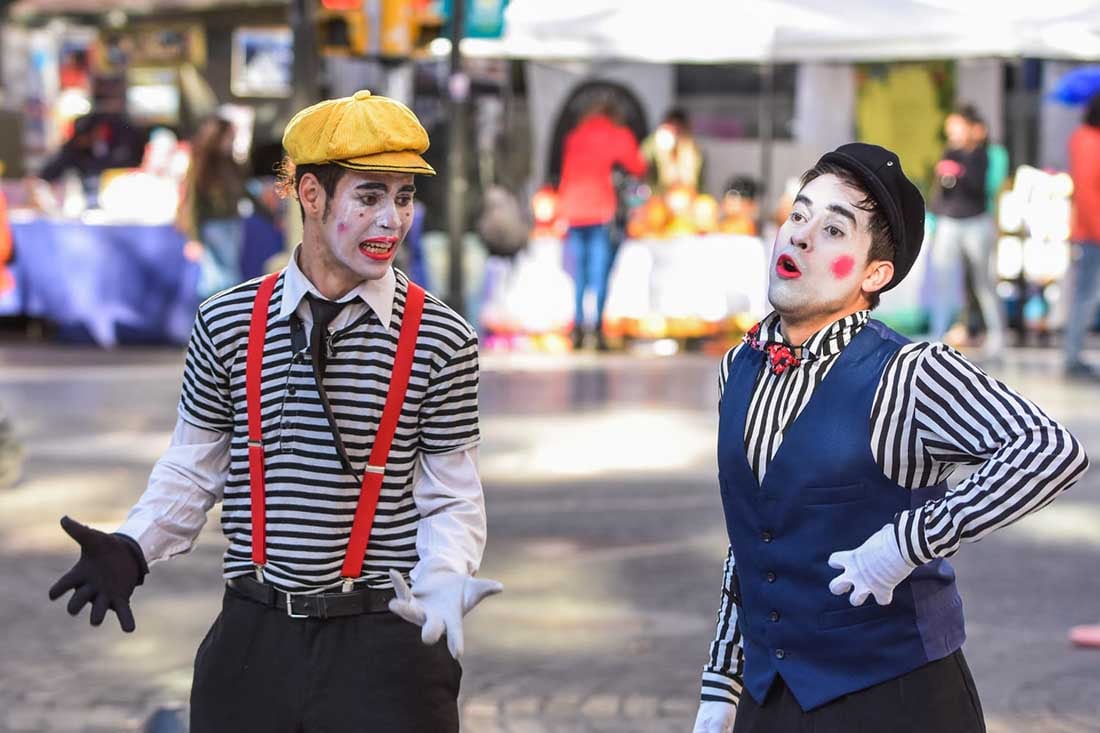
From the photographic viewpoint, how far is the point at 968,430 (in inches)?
125

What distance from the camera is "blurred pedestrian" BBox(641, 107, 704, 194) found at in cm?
1738

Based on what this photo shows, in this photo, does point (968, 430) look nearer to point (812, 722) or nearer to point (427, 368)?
point (812, 722)

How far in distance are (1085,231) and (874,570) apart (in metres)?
11.9

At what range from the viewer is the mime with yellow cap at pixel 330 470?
3.51 meters

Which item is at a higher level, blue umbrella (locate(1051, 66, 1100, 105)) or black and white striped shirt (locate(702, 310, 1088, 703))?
blue umbrella (locate(1051, 66, 1100, 105))

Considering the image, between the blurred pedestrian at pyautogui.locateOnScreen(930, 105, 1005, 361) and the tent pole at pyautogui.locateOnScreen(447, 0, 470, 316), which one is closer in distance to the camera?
the blurred pedestrian at pyautogui.locateOnScreen(930, 105, 1005, 361)

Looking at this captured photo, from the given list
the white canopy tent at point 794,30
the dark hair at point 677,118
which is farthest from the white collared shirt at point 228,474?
the dark hair at point 677,118

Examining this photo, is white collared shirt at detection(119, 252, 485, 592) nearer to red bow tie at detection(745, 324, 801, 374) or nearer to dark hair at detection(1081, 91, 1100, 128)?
red bow tie at detection(745, 324, 801, 374)

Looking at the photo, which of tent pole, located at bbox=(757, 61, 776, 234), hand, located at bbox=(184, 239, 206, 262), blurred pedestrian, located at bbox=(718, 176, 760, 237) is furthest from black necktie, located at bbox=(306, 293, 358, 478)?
tent pole, located at bbox=(757, 61, 776, 234)

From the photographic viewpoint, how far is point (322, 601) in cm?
351

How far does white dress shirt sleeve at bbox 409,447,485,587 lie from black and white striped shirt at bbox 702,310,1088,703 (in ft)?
1.85

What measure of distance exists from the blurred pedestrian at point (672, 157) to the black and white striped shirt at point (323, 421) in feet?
45.5

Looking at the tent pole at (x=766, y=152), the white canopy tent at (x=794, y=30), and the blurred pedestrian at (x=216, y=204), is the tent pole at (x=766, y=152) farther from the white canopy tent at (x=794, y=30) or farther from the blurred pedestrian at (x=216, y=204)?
the blurred pedestrian at (x=216, y=204)

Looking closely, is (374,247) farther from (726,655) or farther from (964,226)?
(964,226)
